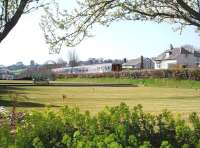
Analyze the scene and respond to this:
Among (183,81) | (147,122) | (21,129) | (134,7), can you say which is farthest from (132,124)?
(183,81)

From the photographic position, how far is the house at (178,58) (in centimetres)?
13600

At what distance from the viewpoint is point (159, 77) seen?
81.8m

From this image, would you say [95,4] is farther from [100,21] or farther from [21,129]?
[21,129]

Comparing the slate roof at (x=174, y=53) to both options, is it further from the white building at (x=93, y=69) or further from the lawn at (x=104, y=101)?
the lawn at (x=104, y=101)

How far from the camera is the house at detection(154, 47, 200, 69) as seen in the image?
446 ft

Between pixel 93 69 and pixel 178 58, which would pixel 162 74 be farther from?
pixel 93 69

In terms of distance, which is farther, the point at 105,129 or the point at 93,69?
the point at 93,69

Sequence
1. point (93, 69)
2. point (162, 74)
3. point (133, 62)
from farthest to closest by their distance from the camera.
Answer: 1. point (133, 62)
2. point (93, 69)
3. point (162, 74)

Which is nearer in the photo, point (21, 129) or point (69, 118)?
point (21, 129)

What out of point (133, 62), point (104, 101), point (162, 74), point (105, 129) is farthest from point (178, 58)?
point (105, 129)

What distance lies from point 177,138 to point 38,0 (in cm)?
444

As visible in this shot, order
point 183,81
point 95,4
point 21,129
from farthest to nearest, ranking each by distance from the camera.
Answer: point 183,81 → point 95,4 → point 21,129

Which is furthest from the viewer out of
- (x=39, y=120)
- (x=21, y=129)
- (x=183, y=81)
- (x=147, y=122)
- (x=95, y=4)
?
(x=183, y=81)

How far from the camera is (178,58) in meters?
136
